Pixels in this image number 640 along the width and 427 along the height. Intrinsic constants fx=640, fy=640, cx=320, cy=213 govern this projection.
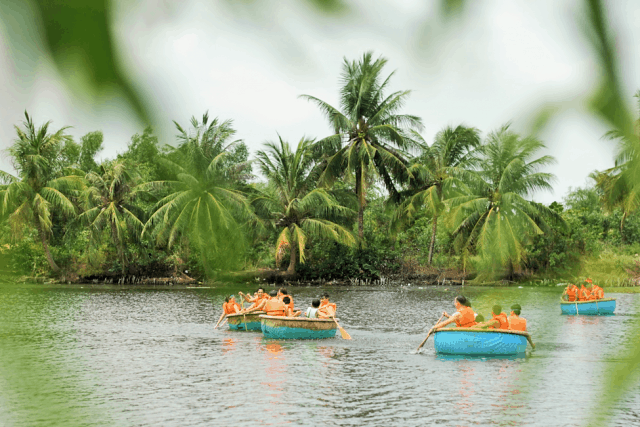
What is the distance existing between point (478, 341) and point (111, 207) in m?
16.7

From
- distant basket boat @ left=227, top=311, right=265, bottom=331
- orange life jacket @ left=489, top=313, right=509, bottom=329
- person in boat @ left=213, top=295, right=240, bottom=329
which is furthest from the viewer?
person in boat @ left=213, top=295, right=240, bottom=329

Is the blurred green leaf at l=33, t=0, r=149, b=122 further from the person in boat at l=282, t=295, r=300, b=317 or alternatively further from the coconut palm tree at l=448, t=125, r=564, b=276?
the person in boat at l=282, t=295, r=300, b=317

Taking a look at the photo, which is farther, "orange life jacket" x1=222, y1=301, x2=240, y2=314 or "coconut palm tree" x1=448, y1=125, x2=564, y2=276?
"orange life jacket" x1=222, y1=301, x2=240, y2=314

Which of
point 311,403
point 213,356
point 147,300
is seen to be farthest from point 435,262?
point 311,403

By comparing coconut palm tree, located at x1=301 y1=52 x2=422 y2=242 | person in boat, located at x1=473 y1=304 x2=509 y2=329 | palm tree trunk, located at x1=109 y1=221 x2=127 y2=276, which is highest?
coconut palm tree, located at x1=301 y1=52 x2=422 y2=242

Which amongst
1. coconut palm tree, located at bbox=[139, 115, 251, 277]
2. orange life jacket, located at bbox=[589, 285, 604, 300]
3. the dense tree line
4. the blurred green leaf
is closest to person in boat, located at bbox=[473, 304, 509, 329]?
orange life jacket, located at bbox=[589, 285, 604, 300]

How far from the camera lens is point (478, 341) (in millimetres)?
17859

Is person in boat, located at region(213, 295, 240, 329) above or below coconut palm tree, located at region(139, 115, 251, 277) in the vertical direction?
below

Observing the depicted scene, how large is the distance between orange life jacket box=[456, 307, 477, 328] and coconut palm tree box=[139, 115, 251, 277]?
53.7 ft

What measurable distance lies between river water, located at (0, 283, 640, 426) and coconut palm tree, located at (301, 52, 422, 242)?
2.92 ft

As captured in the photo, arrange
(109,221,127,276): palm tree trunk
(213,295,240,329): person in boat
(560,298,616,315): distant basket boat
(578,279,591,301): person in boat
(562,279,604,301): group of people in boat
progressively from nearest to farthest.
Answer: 1. (109,221,127,276): palm tree trunk
2. (213,295,240,329): person in boat
3. (560,298,616,315): distant basket boat
4. (562,279,604,301): group of people in boat
5. (578,279,591,301): person in boat

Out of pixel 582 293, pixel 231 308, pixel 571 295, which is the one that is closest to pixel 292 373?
pixel 231 308

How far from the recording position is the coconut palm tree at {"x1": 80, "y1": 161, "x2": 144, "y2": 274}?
197 cm

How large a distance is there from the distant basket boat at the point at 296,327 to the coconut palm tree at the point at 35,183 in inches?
780
